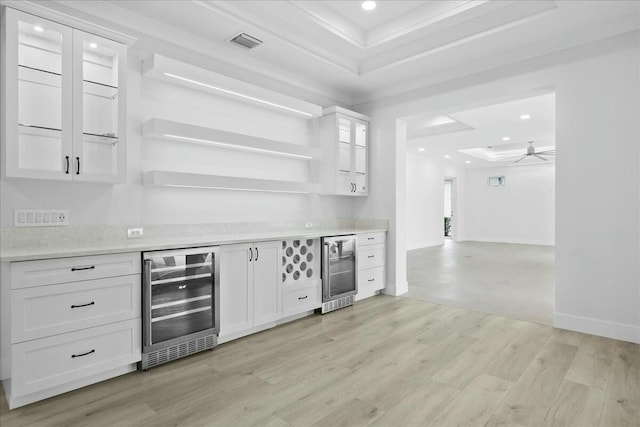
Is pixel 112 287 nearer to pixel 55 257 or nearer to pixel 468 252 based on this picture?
pixel 55 257

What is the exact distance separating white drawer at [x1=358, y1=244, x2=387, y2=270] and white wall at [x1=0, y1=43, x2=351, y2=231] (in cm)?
96

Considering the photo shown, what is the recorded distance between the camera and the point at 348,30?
374 centimetres

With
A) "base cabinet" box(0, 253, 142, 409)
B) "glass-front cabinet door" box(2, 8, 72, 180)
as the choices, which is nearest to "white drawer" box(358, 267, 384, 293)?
"base cabinet" box(0, 253, 142, 409)

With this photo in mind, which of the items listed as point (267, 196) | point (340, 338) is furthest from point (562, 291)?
point (267, 196)

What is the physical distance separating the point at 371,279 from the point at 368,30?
3030mm

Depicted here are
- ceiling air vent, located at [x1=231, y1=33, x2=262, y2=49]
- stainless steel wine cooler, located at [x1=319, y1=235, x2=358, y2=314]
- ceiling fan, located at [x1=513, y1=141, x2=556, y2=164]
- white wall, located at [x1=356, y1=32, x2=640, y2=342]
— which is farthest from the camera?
ceiling fan, located at [x1=513, y1=141, x2=556, y2=164]

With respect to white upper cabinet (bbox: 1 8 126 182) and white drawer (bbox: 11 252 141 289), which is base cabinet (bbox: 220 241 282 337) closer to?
white drawer (bbox: 11 252 141 289)

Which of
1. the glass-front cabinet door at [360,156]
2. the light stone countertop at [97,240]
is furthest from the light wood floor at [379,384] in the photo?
the glass-front cabinet door at [360,156]

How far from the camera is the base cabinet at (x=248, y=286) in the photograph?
10.0ft

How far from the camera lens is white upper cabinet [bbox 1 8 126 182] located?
2.31m

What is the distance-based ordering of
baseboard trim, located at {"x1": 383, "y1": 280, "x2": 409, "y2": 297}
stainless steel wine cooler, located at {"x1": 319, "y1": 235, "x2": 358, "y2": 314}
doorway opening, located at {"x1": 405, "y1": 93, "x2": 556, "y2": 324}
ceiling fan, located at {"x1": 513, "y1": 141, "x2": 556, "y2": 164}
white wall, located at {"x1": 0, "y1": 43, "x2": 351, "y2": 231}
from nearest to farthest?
white wall, located at {"x1": 0, "y1": 43, "x2": 351, "y2": 231}, stainless steel wine cooler, located at {"x1": 319, "y1": 235, "x2": 358, "y2": 314}, baseboard trim, located at {"x1": 383, "y1": 280, "x2": 409, "y2": 297}, doorway opening, located at {"x1": 405, "y1": 93, "x2": 556, "y2": 324}, ceiling fan, located at {"x1": 513, "y1": 141, "x2": 556, "y2": 164}

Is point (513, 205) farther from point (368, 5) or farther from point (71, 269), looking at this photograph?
point (71, 269)

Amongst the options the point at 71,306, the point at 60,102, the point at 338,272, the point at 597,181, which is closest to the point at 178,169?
the point at 60,102

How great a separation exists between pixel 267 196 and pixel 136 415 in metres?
2.59
